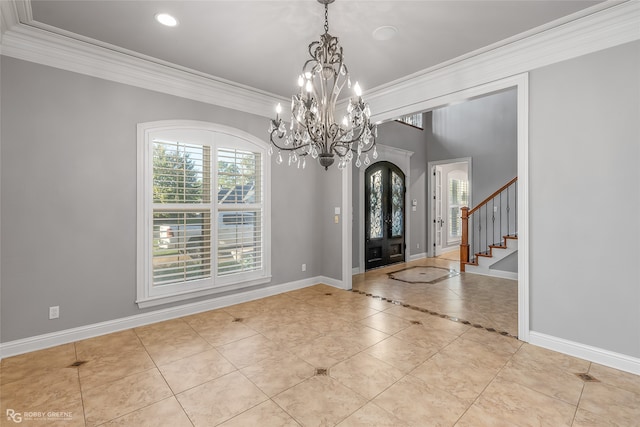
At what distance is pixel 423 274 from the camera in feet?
20.2

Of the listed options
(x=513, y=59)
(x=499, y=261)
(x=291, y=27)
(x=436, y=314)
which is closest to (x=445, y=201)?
(x=499, y=261)

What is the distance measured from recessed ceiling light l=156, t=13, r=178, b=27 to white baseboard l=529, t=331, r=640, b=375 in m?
4.60

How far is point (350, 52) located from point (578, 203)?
272cm

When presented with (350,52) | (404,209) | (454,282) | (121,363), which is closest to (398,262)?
(404,209)

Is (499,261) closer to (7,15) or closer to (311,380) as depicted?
(311,380)

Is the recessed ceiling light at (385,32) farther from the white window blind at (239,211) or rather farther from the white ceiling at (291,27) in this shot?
the white window blind at (239,211)

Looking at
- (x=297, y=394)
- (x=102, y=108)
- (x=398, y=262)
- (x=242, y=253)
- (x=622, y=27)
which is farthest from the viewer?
(x=398, y=262)

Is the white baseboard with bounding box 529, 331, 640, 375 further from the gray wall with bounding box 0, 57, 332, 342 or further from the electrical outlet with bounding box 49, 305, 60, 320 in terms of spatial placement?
the electrical outlet with bounding box 49, 305, 60, 320

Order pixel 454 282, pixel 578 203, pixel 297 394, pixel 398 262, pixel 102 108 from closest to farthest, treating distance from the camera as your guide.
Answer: pixel 297 394
pixel 578 203
pixel 102 108
pixel 454 282
pixel 398 262

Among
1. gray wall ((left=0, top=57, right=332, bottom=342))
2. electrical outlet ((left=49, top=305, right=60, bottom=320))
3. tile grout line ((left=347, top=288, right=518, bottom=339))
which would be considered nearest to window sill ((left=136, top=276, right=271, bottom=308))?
gray wall ((left=0, top=57, right=332, bottom=342))

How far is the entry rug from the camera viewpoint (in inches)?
225

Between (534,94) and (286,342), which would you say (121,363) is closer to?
(286,342)

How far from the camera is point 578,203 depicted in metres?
2.80

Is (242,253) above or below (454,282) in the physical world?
above
